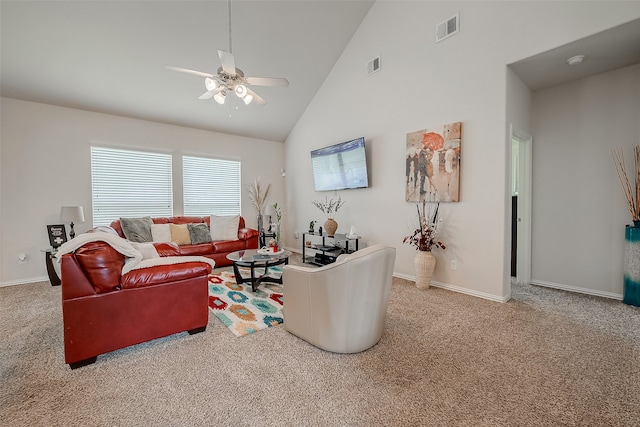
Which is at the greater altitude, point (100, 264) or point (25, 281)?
point (100, 264)

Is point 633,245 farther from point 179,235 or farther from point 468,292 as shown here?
point 179,235

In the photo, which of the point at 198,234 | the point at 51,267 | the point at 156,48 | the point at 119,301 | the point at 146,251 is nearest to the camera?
the point at 119,301

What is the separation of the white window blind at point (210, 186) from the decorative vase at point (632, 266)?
245 inches

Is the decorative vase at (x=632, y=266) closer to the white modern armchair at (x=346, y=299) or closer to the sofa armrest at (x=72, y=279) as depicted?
the white modern armchair at (x=346, y=299)

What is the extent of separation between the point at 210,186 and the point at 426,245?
456 cm

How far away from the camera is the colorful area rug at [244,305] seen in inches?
96.3

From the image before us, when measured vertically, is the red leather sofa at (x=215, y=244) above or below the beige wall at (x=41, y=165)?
below

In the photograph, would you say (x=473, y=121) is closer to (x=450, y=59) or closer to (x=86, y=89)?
(x=450, y=59)

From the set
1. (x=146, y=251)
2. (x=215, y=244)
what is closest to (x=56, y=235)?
(x=215, y=244)

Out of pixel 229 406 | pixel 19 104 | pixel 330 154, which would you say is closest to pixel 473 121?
pixel 330 154

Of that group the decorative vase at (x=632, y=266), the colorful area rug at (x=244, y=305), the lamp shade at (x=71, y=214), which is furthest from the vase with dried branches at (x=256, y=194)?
the decorative vase at (x=632, y=266)

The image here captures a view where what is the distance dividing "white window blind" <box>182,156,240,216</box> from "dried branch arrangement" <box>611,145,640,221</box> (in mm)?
6205

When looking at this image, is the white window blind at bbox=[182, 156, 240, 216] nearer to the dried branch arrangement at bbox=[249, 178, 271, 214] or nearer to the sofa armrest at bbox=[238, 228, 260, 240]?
the dried branch arrangement at bbox=[249, 178, 271, 214]

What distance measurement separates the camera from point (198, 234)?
471cm
